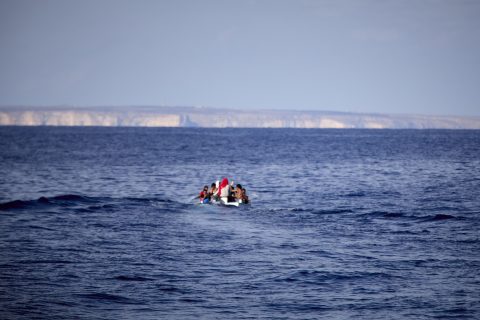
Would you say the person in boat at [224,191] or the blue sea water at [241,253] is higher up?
the person in boat at [224,191]

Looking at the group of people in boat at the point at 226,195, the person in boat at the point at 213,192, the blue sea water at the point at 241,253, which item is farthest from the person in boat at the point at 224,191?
the blue sea water at the point at 241,253

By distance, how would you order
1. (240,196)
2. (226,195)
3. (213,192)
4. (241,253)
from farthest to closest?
(213,192), (226,195), (240,196), (241,253)

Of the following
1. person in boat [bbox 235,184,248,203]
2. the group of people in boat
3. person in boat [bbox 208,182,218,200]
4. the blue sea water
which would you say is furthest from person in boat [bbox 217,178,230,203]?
the blue sea water

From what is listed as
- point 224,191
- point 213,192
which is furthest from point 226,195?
point 213,192

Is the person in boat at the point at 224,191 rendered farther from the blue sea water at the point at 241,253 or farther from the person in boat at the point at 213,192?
the blue sea water at the point at 241,253

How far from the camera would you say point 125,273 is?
2309 cm

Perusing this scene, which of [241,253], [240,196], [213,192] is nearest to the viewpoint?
[241,253]

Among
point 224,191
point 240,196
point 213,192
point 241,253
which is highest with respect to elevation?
point 224,191

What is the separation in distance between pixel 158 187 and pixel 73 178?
11102mm

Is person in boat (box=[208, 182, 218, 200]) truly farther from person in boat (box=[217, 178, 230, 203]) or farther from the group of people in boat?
person in boat (box=[217, 178, 230, 203])

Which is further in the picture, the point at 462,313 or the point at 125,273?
the point at 125,273

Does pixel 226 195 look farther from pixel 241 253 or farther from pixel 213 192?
pixel 241 253

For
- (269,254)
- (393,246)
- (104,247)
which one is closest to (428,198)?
(393,246)

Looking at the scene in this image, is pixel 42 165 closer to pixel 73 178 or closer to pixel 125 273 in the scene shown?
pixel 73 178
